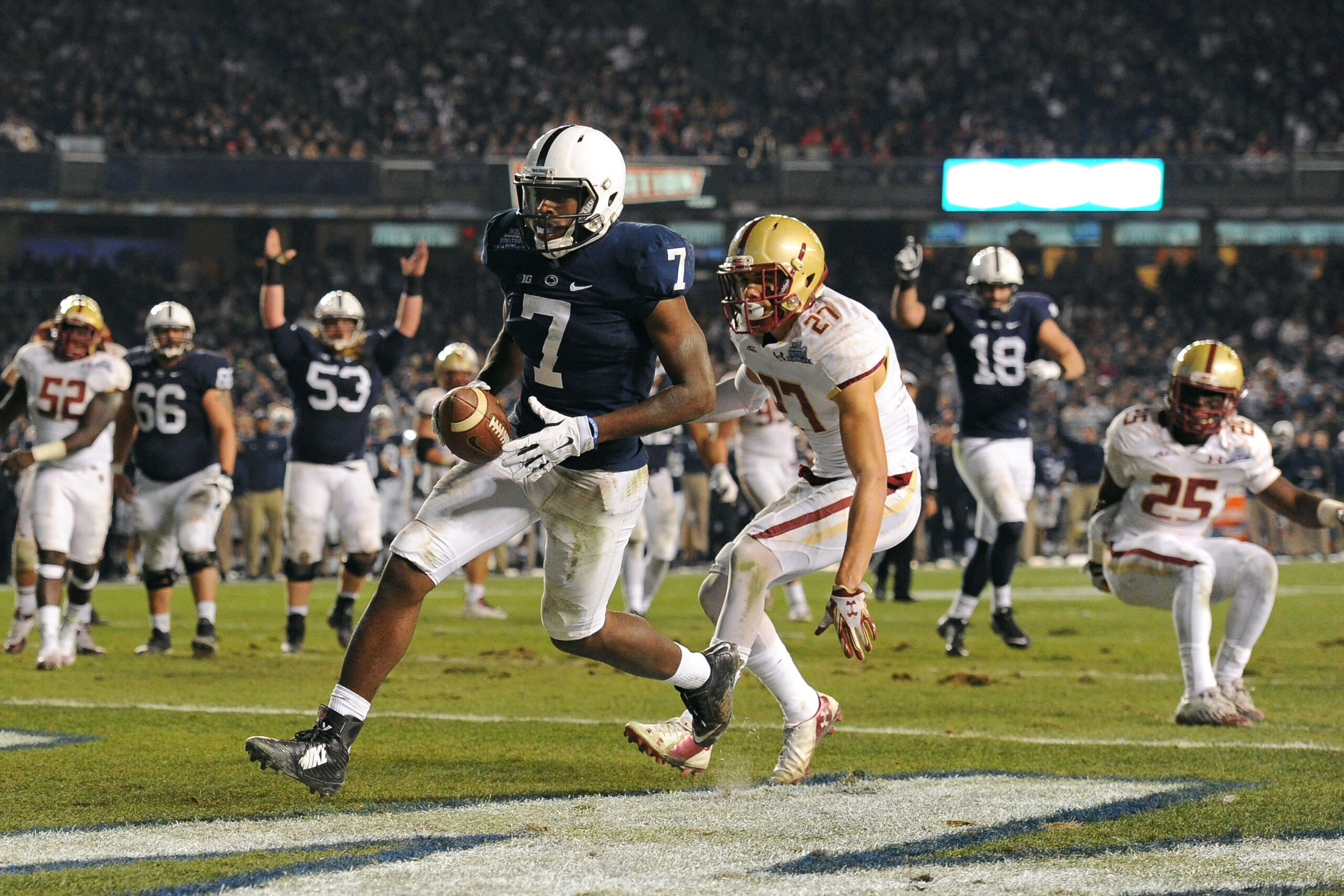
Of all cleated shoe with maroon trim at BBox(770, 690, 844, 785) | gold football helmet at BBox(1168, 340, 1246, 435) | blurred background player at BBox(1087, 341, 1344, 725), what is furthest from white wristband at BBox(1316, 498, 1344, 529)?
cleated shoe with maroon trim at BBox(770, 690, 844, 785)

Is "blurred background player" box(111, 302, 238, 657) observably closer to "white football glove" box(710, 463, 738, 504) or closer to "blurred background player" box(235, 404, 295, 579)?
"white football glove" box(710, 463, 738, 504)

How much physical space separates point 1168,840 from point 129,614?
9.21 m

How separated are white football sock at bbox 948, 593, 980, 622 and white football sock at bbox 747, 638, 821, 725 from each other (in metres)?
3.81

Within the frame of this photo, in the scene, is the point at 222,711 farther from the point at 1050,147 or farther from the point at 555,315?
the point at 1050,147

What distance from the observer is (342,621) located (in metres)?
8.80

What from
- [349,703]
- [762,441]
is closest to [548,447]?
[349,703]

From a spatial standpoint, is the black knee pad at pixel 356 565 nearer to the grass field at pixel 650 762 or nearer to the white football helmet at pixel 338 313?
the grass field at pixel 650 762

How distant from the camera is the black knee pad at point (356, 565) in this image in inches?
338

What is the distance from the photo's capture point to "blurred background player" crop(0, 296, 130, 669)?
25.5 ft

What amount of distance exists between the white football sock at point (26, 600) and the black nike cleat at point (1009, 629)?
503 centimetres

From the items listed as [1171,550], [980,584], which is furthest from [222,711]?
[980,584]

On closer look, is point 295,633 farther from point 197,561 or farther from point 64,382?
point 64,382

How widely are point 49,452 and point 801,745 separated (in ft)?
15.0

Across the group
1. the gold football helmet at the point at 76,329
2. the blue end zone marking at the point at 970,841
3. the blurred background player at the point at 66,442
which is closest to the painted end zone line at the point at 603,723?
the blue end zone marking at the point at 970,841
